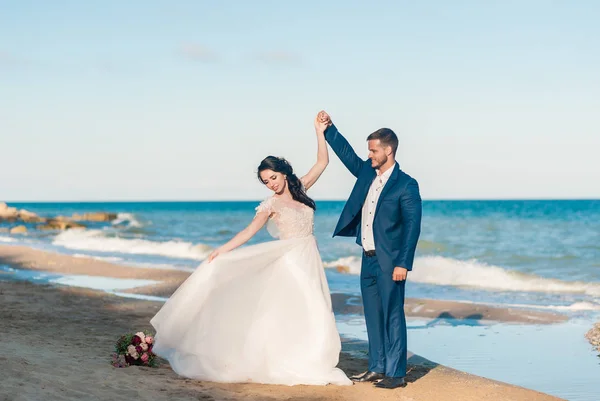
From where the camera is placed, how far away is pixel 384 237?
6.50 metres

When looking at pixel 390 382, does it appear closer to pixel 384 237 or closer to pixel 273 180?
pixel 384 237

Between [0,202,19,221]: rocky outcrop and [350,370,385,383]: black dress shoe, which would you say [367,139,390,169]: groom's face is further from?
[0,202,19,221]: rocky outcrop

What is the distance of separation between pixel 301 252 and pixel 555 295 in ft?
37.3

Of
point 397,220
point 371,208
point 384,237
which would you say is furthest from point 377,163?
point 384,237

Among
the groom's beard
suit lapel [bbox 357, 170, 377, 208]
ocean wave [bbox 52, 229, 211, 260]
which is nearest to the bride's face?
suit lapel [bbox 357, 170, 377, 208]

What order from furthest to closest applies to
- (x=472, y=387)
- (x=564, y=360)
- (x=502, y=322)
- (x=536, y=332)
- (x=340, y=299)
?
(x=340, y=299), (x=502, y=322), (x=536, y=332), (x=564, y=360), (x=472, y=387)

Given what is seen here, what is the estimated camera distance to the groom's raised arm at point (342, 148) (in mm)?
6941

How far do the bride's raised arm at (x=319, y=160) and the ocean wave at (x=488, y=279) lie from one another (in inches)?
446

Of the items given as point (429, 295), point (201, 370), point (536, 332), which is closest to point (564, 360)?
point (536, 332)

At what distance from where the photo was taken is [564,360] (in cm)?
870

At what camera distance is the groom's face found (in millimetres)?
6551

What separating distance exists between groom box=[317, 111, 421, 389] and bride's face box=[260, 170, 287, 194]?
24.8 inches

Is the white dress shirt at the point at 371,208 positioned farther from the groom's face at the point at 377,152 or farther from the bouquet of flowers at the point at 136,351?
the bouquet of flowers at the point at 136,351

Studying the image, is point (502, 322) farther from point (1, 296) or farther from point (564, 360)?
point (1, 296)
